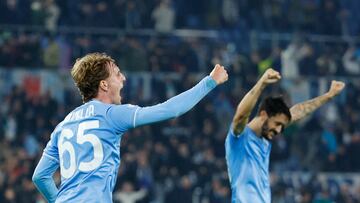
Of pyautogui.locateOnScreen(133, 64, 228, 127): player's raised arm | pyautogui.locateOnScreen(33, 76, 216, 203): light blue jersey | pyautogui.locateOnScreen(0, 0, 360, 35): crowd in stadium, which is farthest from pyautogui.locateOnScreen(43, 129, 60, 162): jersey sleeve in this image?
pyautogui.locateOnScreen(0, 0, 360, 35): crowd in stadium

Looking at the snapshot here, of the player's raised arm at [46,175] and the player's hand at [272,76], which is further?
the player's hand at [272,76]

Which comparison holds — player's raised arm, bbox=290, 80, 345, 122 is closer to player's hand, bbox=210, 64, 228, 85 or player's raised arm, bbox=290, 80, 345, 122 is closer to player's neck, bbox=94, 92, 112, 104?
player's hand, bbox=210, 64, 228, 85

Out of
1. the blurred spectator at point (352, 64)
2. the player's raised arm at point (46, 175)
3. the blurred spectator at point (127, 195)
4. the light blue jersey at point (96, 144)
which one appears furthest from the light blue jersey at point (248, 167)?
the blurred spectator at point (352, 64)

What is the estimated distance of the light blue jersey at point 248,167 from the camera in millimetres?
7855

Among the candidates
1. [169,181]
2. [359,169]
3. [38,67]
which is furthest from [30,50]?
[359,169]

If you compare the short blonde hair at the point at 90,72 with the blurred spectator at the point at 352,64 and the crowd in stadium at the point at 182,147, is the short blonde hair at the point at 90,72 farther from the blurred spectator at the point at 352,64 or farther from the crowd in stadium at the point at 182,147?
the blurred spectator at the point at 352,64

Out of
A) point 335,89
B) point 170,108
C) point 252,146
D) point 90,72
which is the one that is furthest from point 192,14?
point 170,108

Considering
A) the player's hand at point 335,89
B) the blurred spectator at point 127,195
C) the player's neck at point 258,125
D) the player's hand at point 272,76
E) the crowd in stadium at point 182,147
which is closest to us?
the player's hand at point 272,76

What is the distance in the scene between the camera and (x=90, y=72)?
5.79m

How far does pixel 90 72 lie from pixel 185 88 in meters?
14.9

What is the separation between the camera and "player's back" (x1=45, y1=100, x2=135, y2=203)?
18.9ft

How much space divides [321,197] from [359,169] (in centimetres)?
190

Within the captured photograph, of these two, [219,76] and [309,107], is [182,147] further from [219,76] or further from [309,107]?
[219,76]

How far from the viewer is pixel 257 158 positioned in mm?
7969
